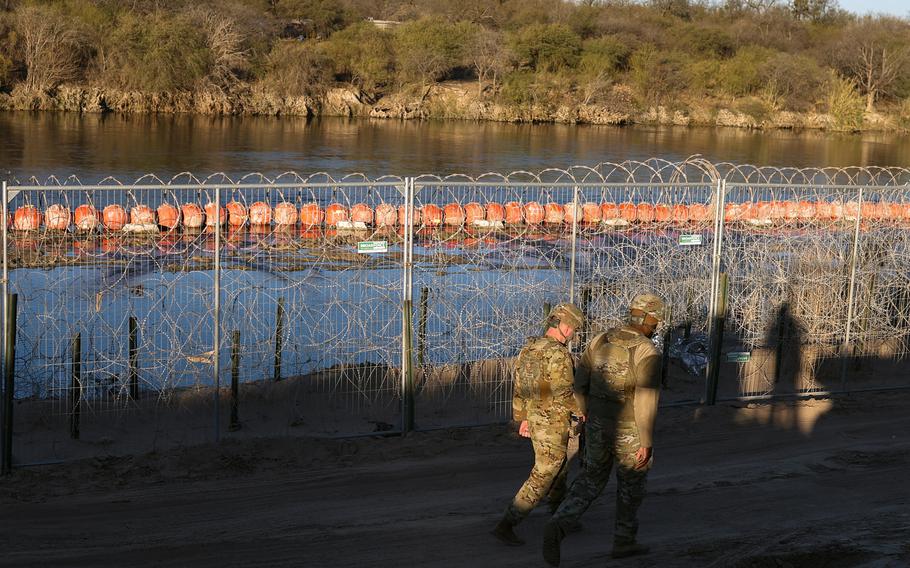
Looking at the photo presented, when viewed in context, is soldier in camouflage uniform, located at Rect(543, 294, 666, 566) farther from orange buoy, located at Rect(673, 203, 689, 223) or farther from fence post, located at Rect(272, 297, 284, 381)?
orange buoy, located at Rect(673, 203, 689, 223)

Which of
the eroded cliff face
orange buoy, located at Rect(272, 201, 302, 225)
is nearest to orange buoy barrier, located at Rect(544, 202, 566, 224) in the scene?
orange buoy, located at Rect(272, 201, 302, 225)

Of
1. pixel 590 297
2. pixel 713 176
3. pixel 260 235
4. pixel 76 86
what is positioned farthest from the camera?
pixel 76 86

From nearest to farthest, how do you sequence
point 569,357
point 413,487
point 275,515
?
point 569,357 < point 275,515 < point 413,487

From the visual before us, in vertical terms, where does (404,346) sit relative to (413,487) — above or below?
above

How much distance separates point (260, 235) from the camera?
79.2 ft

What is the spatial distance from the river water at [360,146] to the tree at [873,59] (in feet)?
44.9

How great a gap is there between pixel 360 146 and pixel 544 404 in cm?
4319

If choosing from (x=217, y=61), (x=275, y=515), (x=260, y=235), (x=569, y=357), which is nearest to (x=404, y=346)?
(x=275, y=515)

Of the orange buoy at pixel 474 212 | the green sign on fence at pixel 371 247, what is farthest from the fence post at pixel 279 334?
the orange buoy at pixel 474 212

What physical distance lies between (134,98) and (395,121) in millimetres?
16100

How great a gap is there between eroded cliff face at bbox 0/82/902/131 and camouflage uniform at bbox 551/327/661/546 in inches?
2351

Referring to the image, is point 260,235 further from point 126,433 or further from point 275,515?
point 275,515

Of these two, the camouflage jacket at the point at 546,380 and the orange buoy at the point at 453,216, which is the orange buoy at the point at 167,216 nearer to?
the orange buoy at the point at 453,216

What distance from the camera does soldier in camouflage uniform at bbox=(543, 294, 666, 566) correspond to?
291 inches
